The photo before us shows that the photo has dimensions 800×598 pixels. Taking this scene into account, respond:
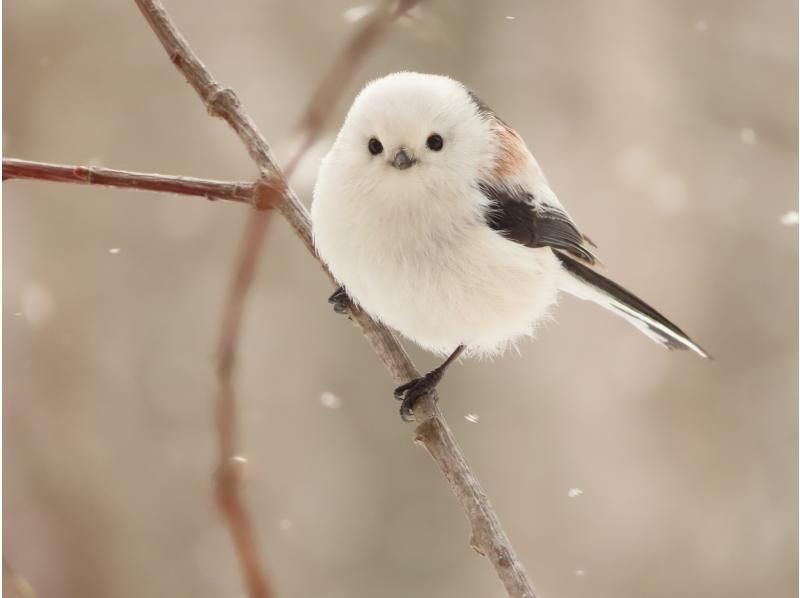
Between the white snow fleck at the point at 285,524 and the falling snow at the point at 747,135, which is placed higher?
the falling snow at the point at 747,135

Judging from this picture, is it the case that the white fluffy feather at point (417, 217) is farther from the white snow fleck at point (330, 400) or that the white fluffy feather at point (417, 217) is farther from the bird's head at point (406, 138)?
the white snow fleck at point (330, 400)

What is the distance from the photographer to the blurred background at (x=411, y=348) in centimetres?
462

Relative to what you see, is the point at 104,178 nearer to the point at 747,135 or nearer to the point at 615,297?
the point at 615,297

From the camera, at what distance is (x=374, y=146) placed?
6.73 ft

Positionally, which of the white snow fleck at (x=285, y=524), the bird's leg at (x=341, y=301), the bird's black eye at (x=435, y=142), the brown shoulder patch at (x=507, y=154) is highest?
the bird's black eye at (x=435, y=142)

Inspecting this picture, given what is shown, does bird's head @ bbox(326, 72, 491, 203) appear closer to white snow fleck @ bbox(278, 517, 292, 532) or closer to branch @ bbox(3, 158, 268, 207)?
branch @ bbox(3, 158, 268, 207)

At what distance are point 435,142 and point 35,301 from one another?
310 cm

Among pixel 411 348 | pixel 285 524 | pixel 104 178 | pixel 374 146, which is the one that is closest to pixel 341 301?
pixel 374 146

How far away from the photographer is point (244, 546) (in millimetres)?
1079

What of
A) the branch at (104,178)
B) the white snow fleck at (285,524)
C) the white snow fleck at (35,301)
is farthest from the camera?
the white snow fleck at (285,524)

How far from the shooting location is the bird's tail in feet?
8.05

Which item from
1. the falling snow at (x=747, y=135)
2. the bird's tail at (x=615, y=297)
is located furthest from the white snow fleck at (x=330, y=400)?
the falling snow at (x=747, y=135)

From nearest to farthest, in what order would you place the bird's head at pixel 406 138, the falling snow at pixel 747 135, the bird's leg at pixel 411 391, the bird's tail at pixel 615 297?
the bird's head at pixel 406 138
the bird's leg at pixel 411 391
the bird's tail at pixel 615 297
the falling snow at pixel 747 135

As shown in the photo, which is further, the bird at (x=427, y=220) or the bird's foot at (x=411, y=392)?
the bird's foot at (x=411, y=392)
